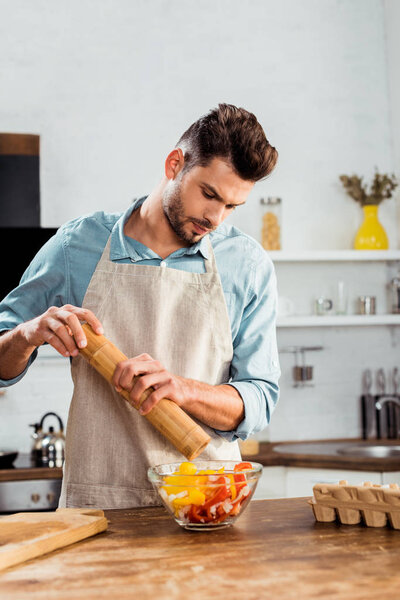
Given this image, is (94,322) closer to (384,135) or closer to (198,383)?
(198,383)

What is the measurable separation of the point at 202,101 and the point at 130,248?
2.54 metres

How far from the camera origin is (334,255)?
404 cm

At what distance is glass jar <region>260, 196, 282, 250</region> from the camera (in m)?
4.02

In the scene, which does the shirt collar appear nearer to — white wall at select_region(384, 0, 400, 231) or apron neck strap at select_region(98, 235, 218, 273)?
apron neck strap at select_region(98, 235, 218, 273)

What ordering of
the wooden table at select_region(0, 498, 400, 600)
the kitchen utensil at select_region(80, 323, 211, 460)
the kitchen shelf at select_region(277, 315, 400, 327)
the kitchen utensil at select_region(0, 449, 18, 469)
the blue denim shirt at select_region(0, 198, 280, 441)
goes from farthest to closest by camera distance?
1. the kitchen shelf at select_region(277, 315, 400, 327)
2. the kitchen utensil at select_region(0, 449, 18, 469)
3. the blue denim shirt at select_region(0, 198, 280, 441)
4. the kitchen utensil at select_region(80, 323, 211, 460)
5. the wooden table at select_region(0, 498, 400, 600)

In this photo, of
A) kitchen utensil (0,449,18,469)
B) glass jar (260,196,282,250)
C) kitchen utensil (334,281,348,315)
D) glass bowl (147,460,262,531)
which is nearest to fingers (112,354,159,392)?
glass bowl (147,460,262,531)

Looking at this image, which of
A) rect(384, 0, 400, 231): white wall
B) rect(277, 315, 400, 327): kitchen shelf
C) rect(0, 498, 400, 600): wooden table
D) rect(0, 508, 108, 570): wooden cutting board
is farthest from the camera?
rect(384, 0, 400, 231): white wall

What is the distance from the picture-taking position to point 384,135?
14.4ft

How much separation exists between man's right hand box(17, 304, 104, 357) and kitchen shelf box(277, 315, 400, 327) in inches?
94.8

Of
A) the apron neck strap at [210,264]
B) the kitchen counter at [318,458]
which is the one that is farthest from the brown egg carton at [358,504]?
the kitchen counter at [318,458]

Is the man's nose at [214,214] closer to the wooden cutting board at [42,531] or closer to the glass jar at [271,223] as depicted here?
Answer: the wooden cutting board at [42,531]

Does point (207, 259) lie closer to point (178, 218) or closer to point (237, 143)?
point (178, 218)

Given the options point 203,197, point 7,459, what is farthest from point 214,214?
point 7,459

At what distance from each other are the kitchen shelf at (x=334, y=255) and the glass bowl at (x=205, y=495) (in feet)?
8.76
